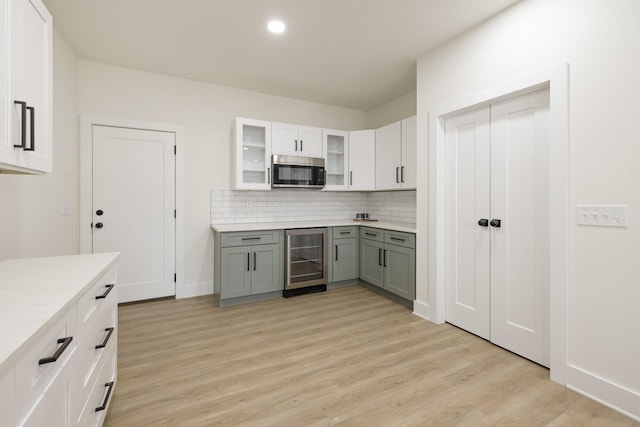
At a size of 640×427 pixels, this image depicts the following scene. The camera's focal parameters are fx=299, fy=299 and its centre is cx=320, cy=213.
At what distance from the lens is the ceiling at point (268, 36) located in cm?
237

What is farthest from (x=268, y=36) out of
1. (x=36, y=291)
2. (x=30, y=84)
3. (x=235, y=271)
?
(x=36, y=291)

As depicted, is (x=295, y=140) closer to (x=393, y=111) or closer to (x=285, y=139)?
(x=285, y=139)

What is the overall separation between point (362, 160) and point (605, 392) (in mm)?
3425

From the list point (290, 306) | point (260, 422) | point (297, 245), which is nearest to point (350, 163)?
point (297, 245)

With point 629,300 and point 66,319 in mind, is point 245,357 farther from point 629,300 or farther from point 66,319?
point 629,300

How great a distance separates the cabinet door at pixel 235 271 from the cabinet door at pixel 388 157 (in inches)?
81.0

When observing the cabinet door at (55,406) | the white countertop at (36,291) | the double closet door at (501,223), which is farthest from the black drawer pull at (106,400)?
the double closet door at (501,223)

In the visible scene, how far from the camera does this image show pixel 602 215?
5.99 feet

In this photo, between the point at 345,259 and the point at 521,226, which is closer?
the point at 521,226

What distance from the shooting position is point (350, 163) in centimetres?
451

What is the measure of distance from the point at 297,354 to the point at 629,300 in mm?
2172

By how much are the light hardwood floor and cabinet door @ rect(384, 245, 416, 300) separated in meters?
0.33

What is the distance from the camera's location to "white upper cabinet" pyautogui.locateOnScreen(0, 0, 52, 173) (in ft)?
4.11

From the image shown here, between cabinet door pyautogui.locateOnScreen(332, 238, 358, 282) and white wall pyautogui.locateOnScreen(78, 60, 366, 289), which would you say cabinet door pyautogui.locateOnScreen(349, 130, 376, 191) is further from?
white wall pyautogui.locateOnScreen(78, 60, 366, 289)
